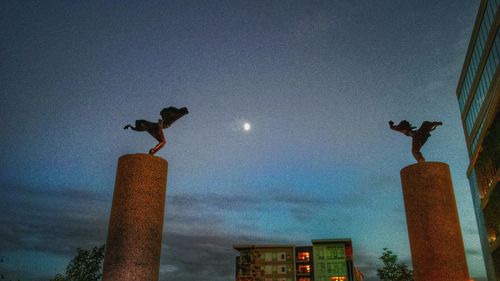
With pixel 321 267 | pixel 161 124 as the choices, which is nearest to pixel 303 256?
pixel 321 267

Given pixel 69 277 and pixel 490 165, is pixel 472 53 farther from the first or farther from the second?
pixel 69 277

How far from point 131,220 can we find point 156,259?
123 centimetres

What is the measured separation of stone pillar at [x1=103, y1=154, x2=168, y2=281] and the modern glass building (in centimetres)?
3605

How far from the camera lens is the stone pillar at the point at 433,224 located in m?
11.4

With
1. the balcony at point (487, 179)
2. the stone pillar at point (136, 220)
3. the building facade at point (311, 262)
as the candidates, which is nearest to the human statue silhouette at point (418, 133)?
the stone pillar at point (136, 220)

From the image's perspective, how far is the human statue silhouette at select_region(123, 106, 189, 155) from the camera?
12391 millimetres

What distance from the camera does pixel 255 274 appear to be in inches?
1251

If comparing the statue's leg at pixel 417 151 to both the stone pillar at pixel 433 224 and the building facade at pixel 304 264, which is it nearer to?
the stone pillar at pixel 433 224

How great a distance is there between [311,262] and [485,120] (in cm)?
5711

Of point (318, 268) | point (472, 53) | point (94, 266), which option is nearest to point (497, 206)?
point (472, 53)

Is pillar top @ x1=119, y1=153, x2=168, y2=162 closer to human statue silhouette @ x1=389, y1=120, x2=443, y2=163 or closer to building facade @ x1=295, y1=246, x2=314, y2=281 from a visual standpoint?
human statue silhouette @ x1=389, y1=120, x2=443, y2=163

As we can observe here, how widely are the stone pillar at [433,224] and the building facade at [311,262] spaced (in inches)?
3141

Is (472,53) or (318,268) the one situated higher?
(472,53)

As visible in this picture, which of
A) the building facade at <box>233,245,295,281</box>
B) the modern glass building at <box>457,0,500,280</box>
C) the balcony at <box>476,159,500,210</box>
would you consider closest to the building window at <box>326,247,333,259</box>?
the building facade at <box>233,245,295,281</box>
